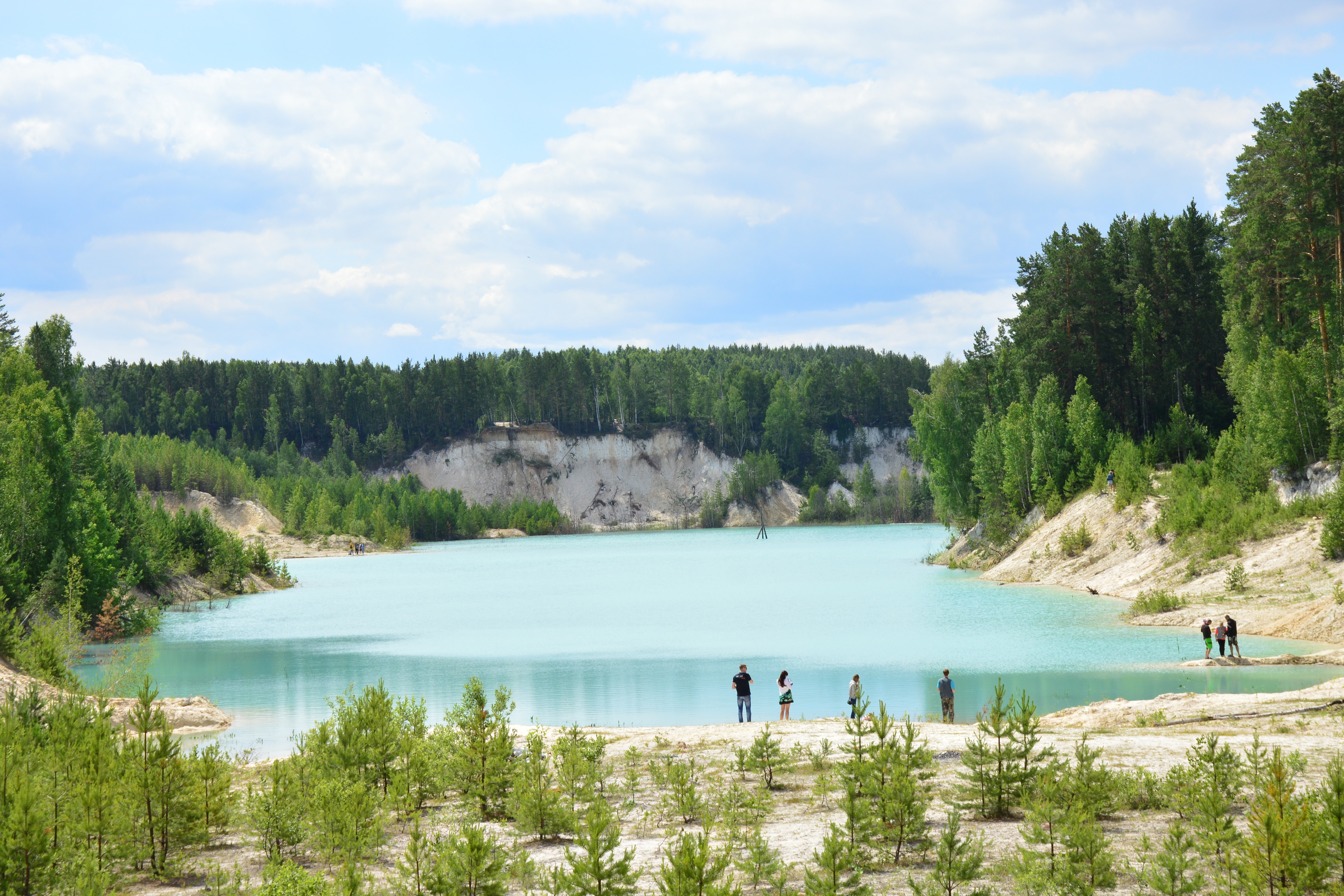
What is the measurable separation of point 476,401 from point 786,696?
151m

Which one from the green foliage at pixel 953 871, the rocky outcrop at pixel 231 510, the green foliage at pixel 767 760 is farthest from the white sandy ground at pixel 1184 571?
the rocky outcrop at pixel 231 510

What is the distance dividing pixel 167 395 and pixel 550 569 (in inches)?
4379

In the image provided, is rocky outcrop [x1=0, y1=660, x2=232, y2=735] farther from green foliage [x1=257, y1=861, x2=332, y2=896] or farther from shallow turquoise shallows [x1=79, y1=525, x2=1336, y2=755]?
green foliage [x1=257, y1=861, x2=332, y2=896]

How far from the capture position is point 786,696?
2578 cm

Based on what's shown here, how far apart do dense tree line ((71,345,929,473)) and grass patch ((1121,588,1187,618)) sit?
418 ft

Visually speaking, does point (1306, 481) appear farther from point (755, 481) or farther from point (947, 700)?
point (755, 481)

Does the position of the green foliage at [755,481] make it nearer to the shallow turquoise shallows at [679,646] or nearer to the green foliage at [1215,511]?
the shallow turquoise shallows at [679,646]

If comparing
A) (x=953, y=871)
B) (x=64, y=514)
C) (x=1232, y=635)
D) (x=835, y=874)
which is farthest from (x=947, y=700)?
(x=64, y=514)

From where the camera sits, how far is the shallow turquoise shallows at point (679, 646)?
2919 centimetres

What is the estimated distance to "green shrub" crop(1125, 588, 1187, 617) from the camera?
4172cm

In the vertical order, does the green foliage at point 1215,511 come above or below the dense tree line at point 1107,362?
below

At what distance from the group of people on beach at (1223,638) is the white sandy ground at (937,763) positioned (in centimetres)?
638

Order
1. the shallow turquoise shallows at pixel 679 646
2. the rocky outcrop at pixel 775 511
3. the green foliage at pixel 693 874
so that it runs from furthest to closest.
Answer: the rocky outcrop at pixel 775 511 < the shallow turquoise shallows at pixel 679 646 < the green foliage at pixel 693 874

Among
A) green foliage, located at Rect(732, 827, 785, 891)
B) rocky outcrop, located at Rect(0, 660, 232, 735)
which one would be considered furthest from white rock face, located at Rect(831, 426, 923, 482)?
green foliage, located at Rect(732, 827, 785, 891)
